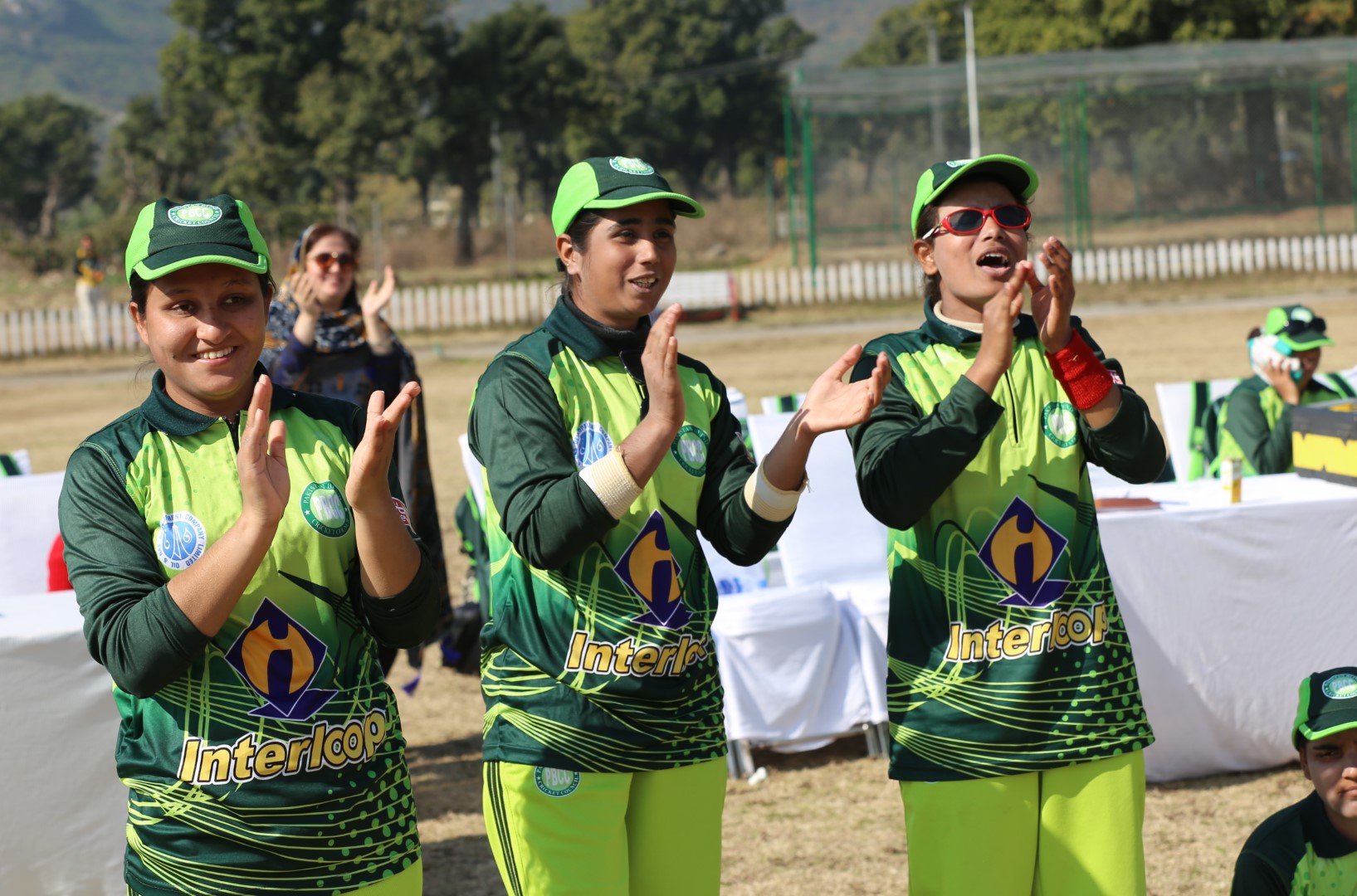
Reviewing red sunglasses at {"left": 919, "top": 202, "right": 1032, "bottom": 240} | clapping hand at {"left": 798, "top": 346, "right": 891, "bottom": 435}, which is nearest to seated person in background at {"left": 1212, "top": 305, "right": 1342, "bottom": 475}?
red sunglasses at {"left": 919, "top": 202, "right": 1032, "bottom": 240}

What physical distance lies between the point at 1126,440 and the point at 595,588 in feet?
3.56

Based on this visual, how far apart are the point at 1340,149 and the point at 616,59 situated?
6090cm

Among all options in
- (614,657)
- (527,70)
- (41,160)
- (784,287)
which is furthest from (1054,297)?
(41,160)

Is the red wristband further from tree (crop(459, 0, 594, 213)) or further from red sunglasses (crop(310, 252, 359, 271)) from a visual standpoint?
tree (crop(459, 0, 594, 213))

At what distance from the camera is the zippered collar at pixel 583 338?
2.81 metres

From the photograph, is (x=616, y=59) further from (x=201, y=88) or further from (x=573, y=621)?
(x=573, y=621)

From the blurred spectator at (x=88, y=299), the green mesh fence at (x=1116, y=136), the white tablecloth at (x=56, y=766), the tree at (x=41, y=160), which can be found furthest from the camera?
the tree at (x=41, y=160)

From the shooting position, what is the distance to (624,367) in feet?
9.32

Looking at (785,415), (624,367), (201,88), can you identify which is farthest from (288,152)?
(624,367)

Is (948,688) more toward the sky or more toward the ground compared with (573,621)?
more toward the ground

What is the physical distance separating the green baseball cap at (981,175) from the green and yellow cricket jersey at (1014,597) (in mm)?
359

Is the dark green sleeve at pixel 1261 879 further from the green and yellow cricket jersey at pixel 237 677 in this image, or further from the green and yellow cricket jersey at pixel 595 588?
the green and yellow cricket jersey at pixel 237 677

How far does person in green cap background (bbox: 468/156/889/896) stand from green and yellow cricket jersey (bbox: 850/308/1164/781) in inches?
12.1

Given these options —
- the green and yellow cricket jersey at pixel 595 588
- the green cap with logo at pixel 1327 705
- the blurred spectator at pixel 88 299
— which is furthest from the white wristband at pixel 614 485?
the blurred spectator at pixel 88 299
